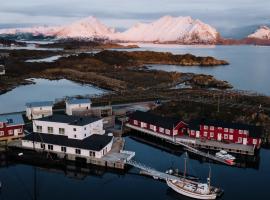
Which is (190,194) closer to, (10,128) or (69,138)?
Result: (69,138)

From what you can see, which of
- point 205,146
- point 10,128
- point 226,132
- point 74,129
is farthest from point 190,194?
point 10,128

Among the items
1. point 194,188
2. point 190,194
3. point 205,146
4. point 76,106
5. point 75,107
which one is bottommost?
point 190,194

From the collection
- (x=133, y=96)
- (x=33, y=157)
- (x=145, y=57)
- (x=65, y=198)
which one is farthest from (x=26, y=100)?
(x=145, y=57)

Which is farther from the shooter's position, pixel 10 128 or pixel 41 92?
pixel 41 92

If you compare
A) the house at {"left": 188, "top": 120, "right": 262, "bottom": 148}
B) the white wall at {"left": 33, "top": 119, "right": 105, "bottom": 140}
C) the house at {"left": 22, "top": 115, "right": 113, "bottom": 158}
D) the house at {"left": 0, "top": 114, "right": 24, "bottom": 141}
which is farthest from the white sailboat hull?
the house at {"left": 0, "top": 114, "right": 24, "bottom": 141}

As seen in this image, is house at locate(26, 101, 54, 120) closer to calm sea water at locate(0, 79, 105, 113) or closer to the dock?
calm sea water at locate(0, 79, 105, 113)

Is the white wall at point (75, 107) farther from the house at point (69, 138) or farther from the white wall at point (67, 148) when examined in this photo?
the white wall at point (67, 148)

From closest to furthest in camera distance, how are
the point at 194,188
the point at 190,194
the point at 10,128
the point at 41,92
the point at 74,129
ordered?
the point at 190,194, the point at 194,188, the point at 74,129, the point at 10,128, the point at 41,92
